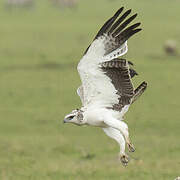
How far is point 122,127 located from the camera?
7.22 m

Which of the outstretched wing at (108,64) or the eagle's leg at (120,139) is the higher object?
the outstretched wing at (108,64)

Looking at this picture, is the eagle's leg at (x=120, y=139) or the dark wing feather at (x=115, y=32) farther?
the eagle's leg at (x=120, y=139)

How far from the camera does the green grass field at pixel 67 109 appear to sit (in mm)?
10648

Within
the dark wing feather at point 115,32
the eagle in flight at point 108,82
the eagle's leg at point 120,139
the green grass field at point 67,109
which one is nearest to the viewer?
the dark wing feather at point 115,32

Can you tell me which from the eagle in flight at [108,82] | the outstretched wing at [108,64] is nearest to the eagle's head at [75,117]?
the eagle in flight at [108,82]

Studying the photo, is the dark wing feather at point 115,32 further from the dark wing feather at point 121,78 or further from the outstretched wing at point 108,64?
the dark wing feather at point 121,78

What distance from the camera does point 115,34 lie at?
7.14m

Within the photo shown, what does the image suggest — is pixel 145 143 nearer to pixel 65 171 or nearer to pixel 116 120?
pixel 65 171

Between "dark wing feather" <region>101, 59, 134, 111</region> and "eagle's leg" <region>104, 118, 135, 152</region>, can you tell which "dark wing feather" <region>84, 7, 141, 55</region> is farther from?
"eagle's leg" <region>104, 118, 135, 152</region>

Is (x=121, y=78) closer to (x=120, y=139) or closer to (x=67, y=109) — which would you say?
(x=120, y=139)

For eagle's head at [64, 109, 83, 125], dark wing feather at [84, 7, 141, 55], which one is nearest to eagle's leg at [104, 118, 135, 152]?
eagle's head at [64, 109, 83, 125]

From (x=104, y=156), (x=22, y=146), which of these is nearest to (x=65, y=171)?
(x=104, y=156)

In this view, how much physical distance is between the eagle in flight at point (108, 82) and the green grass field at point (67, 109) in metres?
2.24

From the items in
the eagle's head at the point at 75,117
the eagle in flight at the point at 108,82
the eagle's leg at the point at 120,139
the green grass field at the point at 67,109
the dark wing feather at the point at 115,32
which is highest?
the dark wing feather at the point at 115,32
